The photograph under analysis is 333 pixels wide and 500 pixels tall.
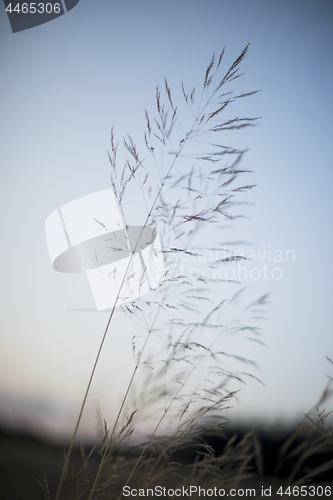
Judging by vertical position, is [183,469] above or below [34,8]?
below

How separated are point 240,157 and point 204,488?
901 mm

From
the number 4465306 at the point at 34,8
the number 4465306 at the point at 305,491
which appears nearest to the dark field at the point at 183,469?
the number 4465306 at the point at 305,491

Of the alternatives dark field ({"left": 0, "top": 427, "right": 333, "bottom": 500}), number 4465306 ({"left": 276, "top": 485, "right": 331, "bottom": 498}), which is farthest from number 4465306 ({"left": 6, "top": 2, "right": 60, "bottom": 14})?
number 4465306 ({"left": 276, "top": 485, "right": 331, "bottom": 498})

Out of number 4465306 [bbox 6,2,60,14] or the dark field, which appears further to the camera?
number 4465306 [bbox 6,2,60,14]

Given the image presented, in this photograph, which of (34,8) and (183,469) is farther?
(34,8)

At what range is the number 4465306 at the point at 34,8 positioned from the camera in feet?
5.19

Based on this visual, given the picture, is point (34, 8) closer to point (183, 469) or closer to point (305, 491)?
point (183, 469)

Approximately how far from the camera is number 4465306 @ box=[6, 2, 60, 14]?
5.19ft

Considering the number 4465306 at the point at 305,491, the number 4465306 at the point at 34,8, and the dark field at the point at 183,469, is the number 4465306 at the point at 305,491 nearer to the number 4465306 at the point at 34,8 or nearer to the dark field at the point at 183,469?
the dark field at the point at 183,469

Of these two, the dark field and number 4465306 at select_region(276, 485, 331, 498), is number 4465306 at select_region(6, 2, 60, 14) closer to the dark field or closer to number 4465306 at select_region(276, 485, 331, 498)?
the dark field

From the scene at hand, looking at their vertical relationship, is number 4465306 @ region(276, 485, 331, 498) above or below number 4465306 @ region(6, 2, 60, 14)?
below

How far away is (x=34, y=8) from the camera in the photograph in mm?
1610

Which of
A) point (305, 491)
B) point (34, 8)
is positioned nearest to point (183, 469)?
point (305, 491)

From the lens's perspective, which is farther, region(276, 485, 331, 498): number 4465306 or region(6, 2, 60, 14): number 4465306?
region(6, 2, 60, 14): number 4465306
